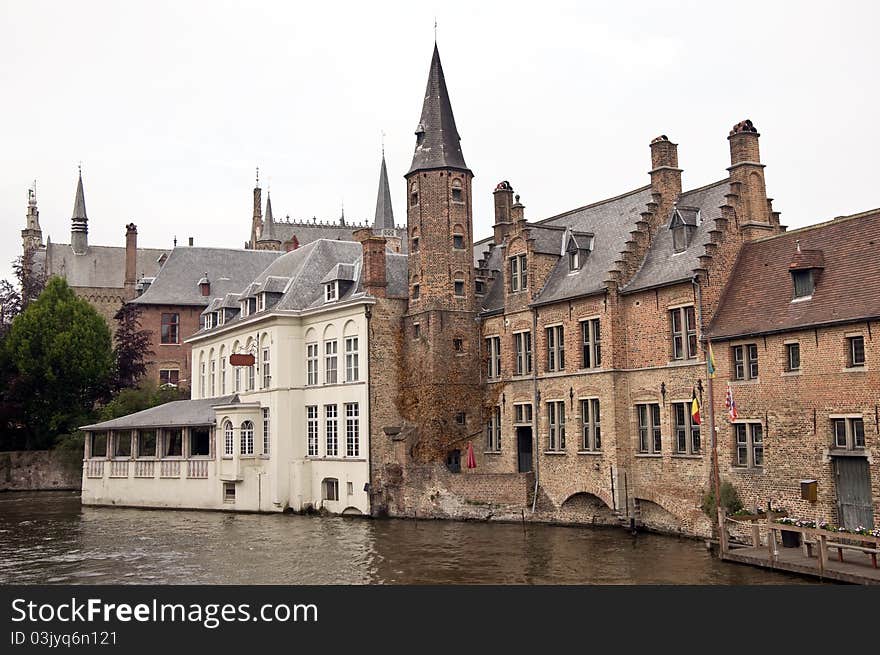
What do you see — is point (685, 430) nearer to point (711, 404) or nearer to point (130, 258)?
point (711, 404)

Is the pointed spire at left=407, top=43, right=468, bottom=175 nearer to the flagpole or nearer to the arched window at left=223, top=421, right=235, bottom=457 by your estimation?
the flagpole

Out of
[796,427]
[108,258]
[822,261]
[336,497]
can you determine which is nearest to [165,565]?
[336,497]

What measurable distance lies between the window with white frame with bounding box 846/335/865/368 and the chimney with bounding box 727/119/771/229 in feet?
22.5

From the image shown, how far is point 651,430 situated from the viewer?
3241 centimetres

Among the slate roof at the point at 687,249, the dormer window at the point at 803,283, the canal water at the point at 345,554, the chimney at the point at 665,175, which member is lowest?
the canal water at the point at 345,554

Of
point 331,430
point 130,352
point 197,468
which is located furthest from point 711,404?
point 130,352

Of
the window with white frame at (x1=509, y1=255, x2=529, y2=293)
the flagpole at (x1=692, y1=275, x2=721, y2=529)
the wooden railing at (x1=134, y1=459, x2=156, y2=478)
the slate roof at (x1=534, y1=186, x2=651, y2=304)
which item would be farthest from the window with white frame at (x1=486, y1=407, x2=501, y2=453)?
the wooden railing at (x1=134, y1=459, x2=156, y2=478)

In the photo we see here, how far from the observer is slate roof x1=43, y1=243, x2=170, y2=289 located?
8394 centimetres

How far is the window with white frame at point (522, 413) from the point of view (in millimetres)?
38062

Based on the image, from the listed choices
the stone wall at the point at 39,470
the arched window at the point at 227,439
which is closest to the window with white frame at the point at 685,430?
the arched window at the point at 227,439

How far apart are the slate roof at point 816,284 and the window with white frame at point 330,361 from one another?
17627 mm

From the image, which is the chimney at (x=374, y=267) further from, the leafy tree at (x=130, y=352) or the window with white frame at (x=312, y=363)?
the leafy tree at (x=130, y=352)

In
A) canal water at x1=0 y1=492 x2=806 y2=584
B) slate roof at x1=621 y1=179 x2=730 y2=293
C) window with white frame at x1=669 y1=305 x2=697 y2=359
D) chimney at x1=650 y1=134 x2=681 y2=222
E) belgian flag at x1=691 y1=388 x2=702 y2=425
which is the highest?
chimney at x1=650 y1=134 x2=681 y2=222

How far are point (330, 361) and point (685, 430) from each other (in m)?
17.1
